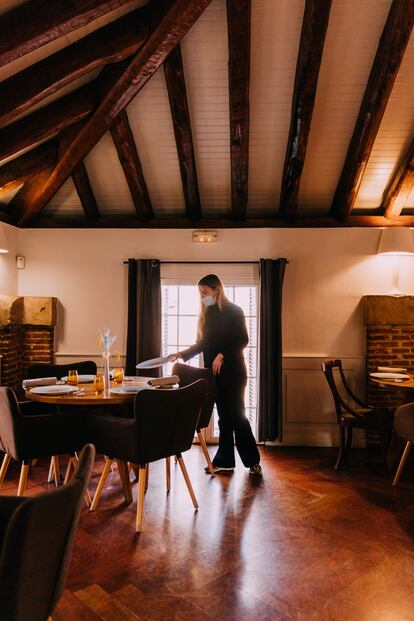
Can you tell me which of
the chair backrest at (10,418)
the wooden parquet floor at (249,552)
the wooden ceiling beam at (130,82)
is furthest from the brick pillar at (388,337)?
the chair backrest at (10,418)

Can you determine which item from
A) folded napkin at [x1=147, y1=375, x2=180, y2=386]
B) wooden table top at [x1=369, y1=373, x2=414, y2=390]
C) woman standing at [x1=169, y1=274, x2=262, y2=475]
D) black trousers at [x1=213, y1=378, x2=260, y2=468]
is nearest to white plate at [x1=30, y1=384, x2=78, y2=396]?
folded napkin at [x1=147, y1=375, x2=180, y2=386]

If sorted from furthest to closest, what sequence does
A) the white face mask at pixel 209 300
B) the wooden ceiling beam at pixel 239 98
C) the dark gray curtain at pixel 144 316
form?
the dark gray curtain at pixel 144 316
the white face mask at pixel 209 300
the wooden ceiling beam at pixel 239 98

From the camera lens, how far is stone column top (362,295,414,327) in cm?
506

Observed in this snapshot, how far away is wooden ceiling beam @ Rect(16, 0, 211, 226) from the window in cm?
158

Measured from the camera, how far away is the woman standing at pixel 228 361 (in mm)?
4035

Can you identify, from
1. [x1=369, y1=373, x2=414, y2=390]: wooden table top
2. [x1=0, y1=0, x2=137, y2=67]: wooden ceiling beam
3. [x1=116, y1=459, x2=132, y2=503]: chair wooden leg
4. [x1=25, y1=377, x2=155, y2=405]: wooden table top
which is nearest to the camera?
[x1=0, y1=0, x2=137, y2=67]: wooden ceiling beam

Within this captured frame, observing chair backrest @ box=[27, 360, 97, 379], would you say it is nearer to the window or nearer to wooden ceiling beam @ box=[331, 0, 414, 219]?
the window

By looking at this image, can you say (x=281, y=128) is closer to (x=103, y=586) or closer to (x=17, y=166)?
(x=17, y=166)

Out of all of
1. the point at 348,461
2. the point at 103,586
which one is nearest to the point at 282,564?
the point at 103,586

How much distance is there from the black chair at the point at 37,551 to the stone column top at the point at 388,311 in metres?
4.17

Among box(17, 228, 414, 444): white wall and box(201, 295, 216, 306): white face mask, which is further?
box(17, 228, 414, 444): white wall

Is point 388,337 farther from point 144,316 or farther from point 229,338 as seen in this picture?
point 144,316

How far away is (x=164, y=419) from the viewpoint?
306 cm

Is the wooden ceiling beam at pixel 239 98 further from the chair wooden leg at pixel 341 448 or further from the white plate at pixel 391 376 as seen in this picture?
the chair wooden leg at pixel 341 448
